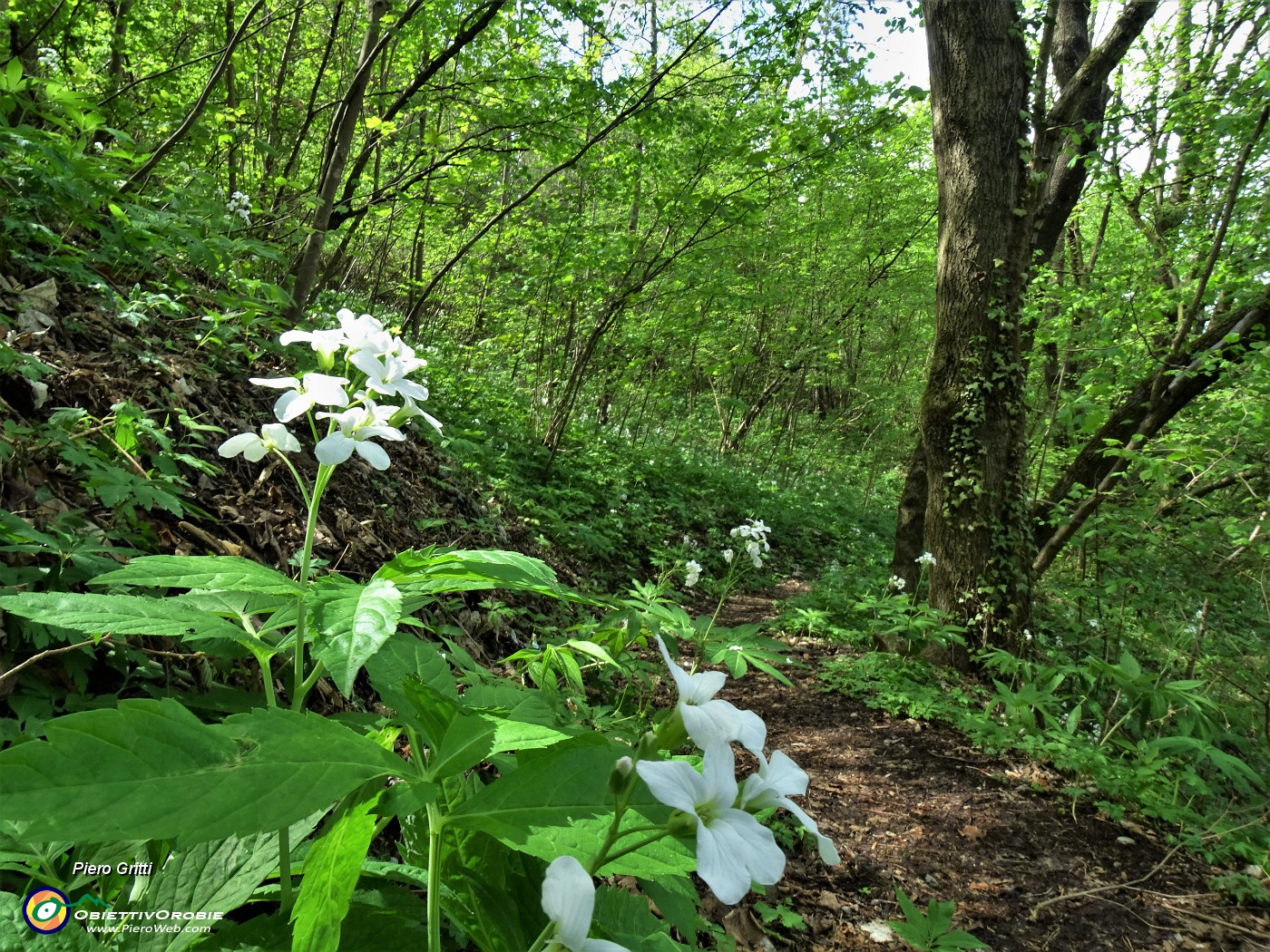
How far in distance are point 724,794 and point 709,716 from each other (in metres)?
0.08

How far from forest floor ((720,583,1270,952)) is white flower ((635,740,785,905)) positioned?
1841 mm

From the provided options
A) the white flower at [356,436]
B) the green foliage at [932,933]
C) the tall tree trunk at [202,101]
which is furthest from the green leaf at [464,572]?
the tall tree trunk at [202,101]

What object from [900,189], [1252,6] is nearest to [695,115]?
[1252,6]

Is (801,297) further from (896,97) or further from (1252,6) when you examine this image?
(1252,6)

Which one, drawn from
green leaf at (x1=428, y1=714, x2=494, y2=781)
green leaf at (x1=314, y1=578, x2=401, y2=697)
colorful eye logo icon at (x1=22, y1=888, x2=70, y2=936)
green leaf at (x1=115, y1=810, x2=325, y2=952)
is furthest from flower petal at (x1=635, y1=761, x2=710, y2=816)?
colorful eye logo icon at (x1=22, y1=888, x2=70, y2=936)

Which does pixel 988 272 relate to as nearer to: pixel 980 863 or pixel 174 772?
pixel 980 863

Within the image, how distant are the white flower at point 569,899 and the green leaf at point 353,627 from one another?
0.34 m

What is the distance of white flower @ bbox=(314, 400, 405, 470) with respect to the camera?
3.52 feet

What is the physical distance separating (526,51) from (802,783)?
24.1ft

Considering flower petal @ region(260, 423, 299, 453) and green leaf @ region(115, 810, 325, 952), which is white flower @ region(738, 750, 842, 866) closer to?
green leaf @ region(115, 810, 325, 952)

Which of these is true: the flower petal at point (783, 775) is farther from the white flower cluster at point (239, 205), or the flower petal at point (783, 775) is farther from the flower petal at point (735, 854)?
the white flower cluster at point (239, 205)

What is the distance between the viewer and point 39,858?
85 cm

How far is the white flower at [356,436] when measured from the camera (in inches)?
42.2

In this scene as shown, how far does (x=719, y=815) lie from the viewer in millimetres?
662
